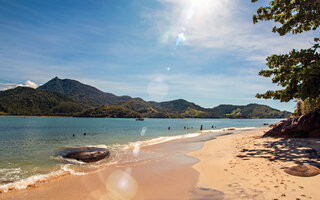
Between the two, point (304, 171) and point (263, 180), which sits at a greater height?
point (304, 171)

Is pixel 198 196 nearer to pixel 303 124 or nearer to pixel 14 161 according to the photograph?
pixel 14 161

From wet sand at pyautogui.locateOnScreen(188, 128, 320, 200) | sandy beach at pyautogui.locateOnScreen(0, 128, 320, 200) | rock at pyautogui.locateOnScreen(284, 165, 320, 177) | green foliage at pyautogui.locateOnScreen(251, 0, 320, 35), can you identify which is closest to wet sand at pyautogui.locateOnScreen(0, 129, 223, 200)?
sandy beach at pyautogui.locateOnScreen(0, 128, 320, 200)

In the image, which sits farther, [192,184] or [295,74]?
[295,74]

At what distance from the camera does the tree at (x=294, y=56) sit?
11766 millimetres

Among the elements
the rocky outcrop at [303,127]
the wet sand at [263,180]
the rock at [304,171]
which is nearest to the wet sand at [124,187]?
the wet sand at [263,180]

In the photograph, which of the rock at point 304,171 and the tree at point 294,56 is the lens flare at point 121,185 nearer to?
the rock at point 304,171

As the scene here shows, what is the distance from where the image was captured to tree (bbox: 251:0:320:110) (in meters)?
11.8

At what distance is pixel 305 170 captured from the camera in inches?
320

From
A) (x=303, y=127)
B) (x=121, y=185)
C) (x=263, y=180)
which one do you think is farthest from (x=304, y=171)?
(x=303, y=127)

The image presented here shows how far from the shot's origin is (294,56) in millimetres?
12727

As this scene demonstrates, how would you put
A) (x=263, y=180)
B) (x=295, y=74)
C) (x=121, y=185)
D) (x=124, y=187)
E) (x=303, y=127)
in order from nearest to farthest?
(x=263, y=180) → (x=124, y=187) → (x=121, y=185) → (x=295, y=74) → (x=303, y=127)

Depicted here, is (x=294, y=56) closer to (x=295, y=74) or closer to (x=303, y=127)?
(x=295, y=74)

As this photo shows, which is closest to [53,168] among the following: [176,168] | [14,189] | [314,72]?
[14,189]

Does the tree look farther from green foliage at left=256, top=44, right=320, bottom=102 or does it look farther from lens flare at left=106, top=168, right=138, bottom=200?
lens flare at left=106, top=168, right=138, bottom=200
